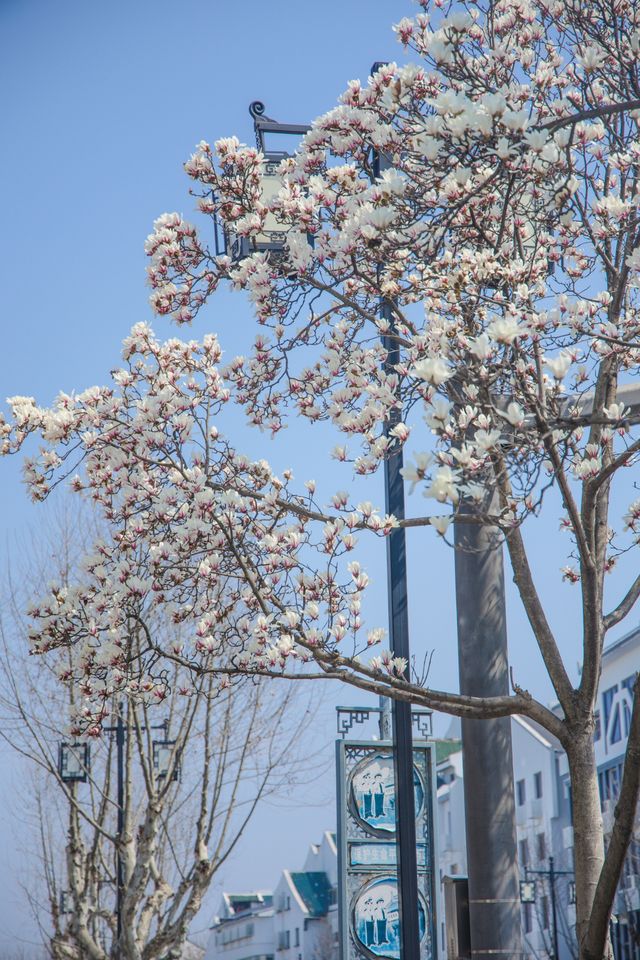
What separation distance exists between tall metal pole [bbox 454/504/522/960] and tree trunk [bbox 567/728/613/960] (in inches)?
14.2

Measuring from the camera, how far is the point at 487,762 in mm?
6262

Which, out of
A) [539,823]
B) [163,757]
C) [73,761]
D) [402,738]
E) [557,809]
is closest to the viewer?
[402,738]

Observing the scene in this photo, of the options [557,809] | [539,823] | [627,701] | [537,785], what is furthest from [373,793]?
[537,785]

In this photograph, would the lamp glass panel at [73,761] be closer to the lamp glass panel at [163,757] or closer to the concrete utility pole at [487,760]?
the lamp glass panel at [163,757]

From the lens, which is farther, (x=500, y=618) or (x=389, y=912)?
(x=389, y=912)

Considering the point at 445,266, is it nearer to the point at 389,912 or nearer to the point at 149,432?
the point at 149,432

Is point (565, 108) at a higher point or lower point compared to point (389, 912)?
higher

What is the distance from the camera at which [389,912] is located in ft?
32.6

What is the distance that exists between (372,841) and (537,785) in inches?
1577

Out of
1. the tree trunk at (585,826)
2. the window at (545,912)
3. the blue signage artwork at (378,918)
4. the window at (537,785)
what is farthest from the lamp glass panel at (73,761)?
the window at (537,785)

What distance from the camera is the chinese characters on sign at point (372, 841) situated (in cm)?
984

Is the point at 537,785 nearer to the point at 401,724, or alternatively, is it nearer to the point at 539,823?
the point at 539,823

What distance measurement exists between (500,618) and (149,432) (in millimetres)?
2638

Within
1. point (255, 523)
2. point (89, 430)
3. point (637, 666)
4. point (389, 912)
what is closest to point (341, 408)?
point (255, 523)
